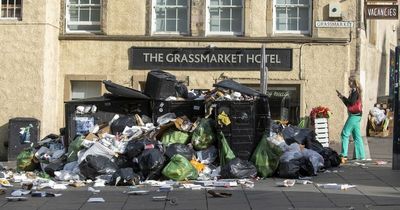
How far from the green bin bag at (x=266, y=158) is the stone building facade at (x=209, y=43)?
21.2 ft

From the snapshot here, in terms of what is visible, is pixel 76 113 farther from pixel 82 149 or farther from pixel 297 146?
pixel 297 146

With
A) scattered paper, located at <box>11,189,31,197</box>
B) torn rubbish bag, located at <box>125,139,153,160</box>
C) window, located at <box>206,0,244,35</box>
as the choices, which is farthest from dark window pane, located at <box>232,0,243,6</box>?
scattered paper, located at <box>11,189,31,197</box>

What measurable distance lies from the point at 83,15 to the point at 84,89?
2.09 m

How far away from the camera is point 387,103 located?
22.6 m

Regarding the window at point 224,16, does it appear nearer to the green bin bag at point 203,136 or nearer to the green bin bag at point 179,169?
the green bin bag at point 203,136

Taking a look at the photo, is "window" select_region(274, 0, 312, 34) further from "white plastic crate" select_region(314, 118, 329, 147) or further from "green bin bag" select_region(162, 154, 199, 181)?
"green bin bag" select_region(162, 154, 199, 181)

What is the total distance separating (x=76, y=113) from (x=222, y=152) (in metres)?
3.10

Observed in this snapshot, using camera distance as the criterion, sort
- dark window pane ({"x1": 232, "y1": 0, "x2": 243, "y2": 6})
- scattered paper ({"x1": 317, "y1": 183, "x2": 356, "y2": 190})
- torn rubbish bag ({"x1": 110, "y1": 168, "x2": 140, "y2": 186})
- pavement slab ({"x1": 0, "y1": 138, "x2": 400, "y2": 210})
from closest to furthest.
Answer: pavement slab ({"x1": 0, "y1": 138, "x2": 400, "y2": 210}) < scattered paper ({"x1": 317, "y1": 183, "x2": 356, "y2": 190}) < torn rubbish bag ({"x1": 110, "y1": 168, "x2": 140, "y2": 186}) < dark window pane ({"x1": 232, "y1": 0, "x2": 243, "y2": 6})

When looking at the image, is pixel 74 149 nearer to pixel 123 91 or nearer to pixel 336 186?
pixel 123 91

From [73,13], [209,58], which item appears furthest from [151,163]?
[73,13]

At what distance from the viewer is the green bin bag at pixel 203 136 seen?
11.2 meters

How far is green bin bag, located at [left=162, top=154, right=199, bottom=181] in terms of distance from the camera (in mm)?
10461

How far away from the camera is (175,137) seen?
37.5 feet

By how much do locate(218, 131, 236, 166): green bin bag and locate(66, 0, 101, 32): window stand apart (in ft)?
25.8
